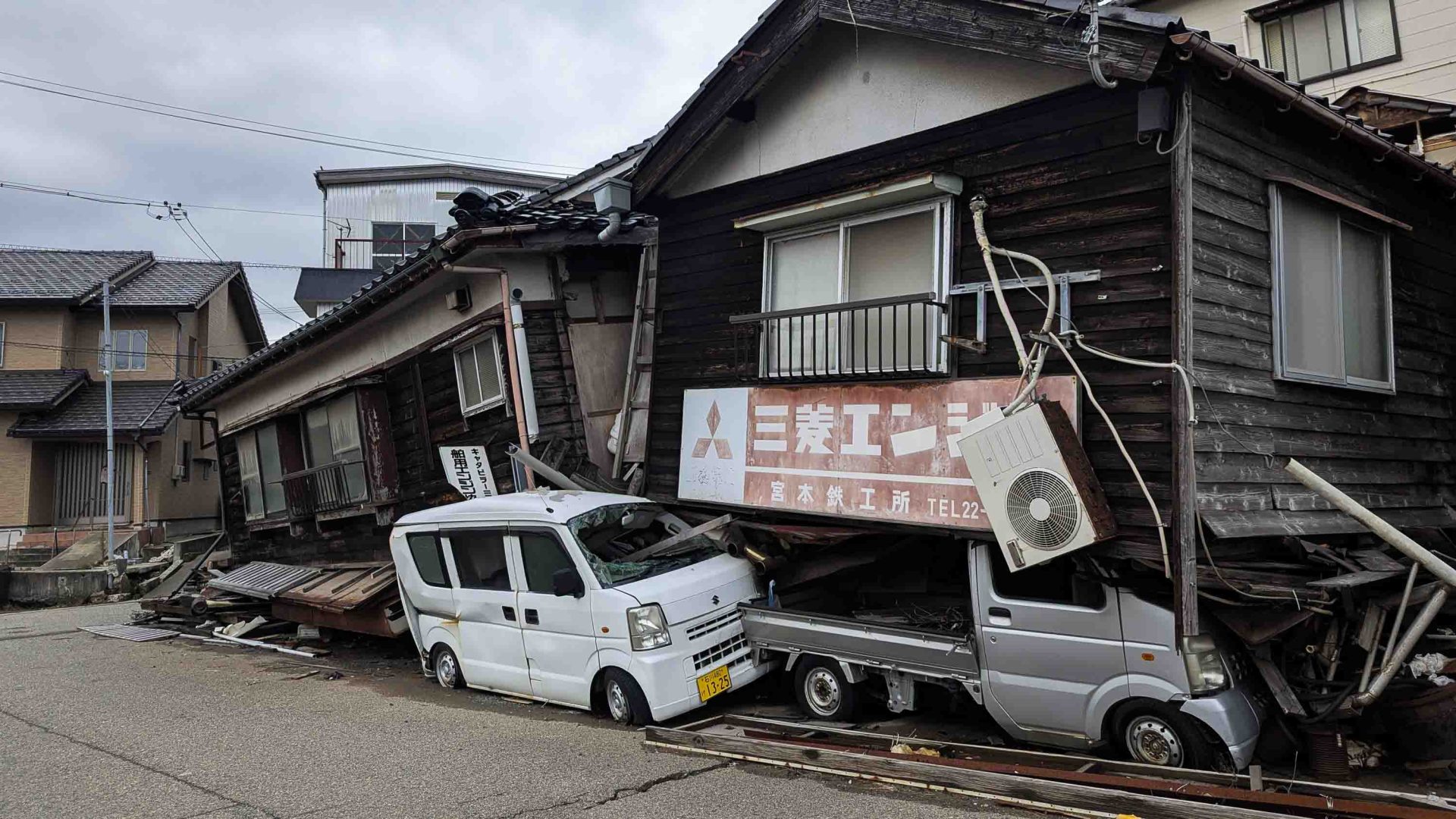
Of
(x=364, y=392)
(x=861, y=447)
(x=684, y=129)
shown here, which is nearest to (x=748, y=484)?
(x=861, y=447)

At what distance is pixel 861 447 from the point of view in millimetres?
8219

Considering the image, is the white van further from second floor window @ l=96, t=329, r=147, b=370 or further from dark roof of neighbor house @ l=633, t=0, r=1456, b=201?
second floor window @ l=96, t=329, r=147, b=370

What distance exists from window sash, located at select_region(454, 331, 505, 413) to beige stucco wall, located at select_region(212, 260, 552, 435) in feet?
1.25

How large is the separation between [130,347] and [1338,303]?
3168cm

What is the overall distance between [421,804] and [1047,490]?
4.54m

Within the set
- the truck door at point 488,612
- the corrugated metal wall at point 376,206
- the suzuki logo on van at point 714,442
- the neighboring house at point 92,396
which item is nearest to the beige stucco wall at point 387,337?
the suzuki logo on van at point 714,442

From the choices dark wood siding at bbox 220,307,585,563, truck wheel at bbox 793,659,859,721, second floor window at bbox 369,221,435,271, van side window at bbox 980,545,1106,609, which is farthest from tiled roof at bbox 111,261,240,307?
van side window at bbox 980,545,1106,609

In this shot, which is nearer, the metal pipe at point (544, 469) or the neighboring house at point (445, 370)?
the metal pipe at point (544, 469)

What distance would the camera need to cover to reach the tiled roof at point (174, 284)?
2870cm

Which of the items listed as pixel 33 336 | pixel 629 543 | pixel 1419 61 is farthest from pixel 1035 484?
pixel 33 336

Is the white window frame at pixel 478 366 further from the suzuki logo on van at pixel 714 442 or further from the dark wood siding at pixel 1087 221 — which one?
the dark wood siding at pixel 1087 221

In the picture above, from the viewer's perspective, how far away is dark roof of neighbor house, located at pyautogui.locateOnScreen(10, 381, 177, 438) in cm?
2614

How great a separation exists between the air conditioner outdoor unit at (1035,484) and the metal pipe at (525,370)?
19.3 feet

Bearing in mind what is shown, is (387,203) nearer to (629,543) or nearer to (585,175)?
(585,175)
